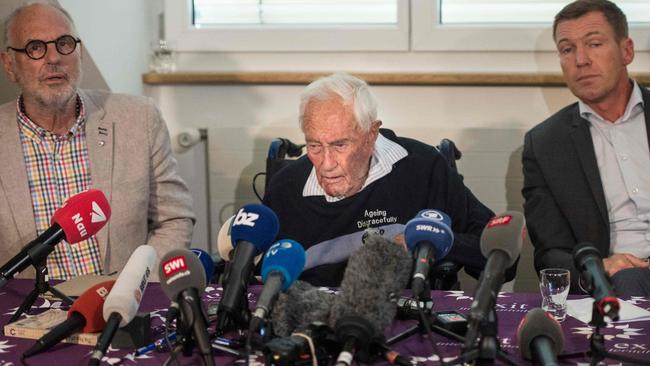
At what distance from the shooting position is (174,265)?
1783 millimetres

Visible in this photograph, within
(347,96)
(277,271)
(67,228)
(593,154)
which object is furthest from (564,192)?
(67,228)

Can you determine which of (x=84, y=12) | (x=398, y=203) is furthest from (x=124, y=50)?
(x=398, y=203)

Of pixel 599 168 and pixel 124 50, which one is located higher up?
pixel 124 50

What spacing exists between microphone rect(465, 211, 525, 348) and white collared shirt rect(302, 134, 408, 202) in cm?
112

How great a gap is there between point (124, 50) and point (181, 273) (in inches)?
105

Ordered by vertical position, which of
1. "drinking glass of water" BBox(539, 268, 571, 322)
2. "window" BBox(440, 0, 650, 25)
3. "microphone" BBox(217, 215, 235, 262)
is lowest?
"drinking glass of water" BBox(539, 268, 571, 322)

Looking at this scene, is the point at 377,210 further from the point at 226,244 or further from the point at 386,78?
the point at 386,78

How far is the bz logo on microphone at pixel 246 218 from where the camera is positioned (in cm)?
187

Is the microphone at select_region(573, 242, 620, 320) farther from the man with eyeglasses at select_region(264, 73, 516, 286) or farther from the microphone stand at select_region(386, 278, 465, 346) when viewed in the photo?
the man with eyeglasses at select_region(264, 73, 516, 286)

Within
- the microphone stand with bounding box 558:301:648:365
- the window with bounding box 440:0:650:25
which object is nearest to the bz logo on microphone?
the microphone stand with bounding box 558:301:648:365

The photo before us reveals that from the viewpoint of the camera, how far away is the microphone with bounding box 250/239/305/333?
1.67 meters

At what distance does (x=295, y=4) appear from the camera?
173 inches

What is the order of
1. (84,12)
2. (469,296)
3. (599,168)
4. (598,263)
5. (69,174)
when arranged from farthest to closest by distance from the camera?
(84,12)
(599,168)
(69,174)
(469,296)
(598,263)

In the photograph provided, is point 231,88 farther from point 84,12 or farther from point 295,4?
point 84,12
